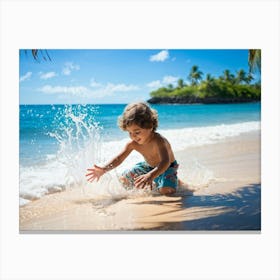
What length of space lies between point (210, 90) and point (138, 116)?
0.75 metres

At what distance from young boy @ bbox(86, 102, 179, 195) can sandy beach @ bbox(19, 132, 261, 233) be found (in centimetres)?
11

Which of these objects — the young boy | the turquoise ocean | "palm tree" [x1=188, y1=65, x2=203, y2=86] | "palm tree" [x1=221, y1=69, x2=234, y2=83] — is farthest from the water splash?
"palm tree" [x1=221, y1=69, x2=234, y2=83]

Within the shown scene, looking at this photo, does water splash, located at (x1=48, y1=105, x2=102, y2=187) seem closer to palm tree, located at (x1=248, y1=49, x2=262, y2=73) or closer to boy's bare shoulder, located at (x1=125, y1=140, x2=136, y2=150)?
boy's bare shoulder, located at (x1=125, y1=140, x2=136, y2=150)

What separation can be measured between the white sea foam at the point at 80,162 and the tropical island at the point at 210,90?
0.85ft

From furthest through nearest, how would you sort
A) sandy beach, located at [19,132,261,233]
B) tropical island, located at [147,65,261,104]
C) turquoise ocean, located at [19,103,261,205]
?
tropical island, located at [147,65,261,104], turquoise ocean, located at [19,103,261,205], sandy beach, located at [19,132,261,233]

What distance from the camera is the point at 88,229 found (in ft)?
11.8

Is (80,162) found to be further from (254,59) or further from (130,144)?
(254,59)

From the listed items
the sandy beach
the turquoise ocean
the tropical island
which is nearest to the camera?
the sandy beach

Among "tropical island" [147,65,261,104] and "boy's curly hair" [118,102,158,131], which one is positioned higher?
"tropical island" [147,65,261,104]

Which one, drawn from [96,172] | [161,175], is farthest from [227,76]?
[96,172]

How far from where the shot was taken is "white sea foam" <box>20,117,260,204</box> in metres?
3.73

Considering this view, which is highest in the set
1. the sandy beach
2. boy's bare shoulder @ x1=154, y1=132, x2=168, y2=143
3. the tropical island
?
the tropical island
